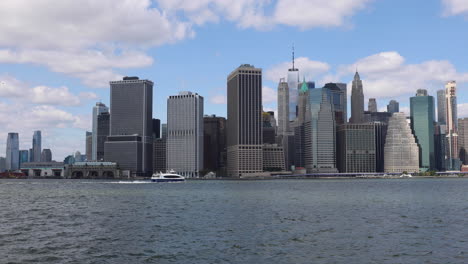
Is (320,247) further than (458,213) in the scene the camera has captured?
No

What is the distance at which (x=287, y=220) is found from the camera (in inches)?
3275

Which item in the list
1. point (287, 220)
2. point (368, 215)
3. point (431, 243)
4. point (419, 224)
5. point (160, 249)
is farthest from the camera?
point (368, 215)

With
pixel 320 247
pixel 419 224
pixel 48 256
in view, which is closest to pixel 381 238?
pixel 320 247

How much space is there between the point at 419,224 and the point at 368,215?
13798 millimetres

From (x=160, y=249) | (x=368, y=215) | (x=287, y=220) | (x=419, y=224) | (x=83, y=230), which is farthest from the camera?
(x=368, y=215)

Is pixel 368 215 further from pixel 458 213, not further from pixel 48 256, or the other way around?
pixel 48 256

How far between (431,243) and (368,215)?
30804 mm

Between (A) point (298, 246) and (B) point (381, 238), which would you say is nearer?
(A) point (298, 246)

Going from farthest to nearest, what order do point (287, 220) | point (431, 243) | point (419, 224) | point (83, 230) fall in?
point (287, 220), point (419, 224), point (83, 230), point (431, 243)

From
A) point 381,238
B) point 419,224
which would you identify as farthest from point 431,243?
point 419,224

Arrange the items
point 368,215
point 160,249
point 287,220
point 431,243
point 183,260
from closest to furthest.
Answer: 1. point 183,260
2. point 160,249
3. point 431,243
4. point 287,220
5. point 368,215

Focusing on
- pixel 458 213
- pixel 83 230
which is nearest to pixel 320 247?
pixel 83 230

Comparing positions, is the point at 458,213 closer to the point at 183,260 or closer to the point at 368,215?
the point at 368,215

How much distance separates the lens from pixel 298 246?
57781 mm
